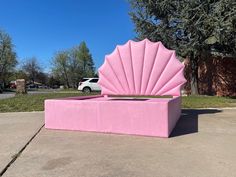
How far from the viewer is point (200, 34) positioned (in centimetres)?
2039

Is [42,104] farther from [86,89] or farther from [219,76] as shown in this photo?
[86,89]

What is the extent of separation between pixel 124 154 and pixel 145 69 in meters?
5.22

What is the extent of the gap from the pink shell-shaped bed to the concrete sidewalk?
332 millimetres

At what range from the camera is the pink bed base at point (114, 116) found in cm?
722

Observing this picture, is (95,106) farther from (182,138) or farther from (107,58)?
(107,58)

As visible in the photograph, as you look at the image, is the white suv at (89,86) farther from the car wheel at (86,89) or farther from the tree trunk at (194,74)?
the tree trunk at (194,74)

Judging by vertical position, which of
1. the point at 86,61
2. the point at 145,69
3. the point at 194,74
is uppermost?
the point at 86,61

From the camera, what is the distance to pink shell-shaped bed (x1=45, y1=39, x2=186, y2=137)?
24.0 feet

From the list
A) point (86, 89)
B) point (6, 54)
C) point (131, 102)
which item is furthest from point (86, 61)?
point (131, 102)

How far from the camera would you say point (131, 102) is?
24.4 ft

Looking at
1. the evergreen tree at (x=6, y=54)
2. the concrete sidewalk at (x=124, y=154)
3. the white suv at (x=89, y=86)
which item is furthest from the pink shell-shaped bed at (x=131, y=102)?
the evergreen tree at (x=6, y=54)

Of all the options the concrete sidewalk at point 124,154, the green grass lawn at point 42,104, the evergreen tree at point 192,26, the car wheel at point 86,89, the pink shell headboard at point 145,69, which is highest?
the evergreen tree at point 192,26

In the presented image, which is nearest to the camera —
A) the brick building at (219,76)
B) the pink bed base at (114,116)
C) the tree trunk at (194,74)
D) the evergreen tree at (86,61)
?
the pink bed base at (114,116)

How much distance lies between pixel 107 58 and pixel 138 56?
3.81 feet
